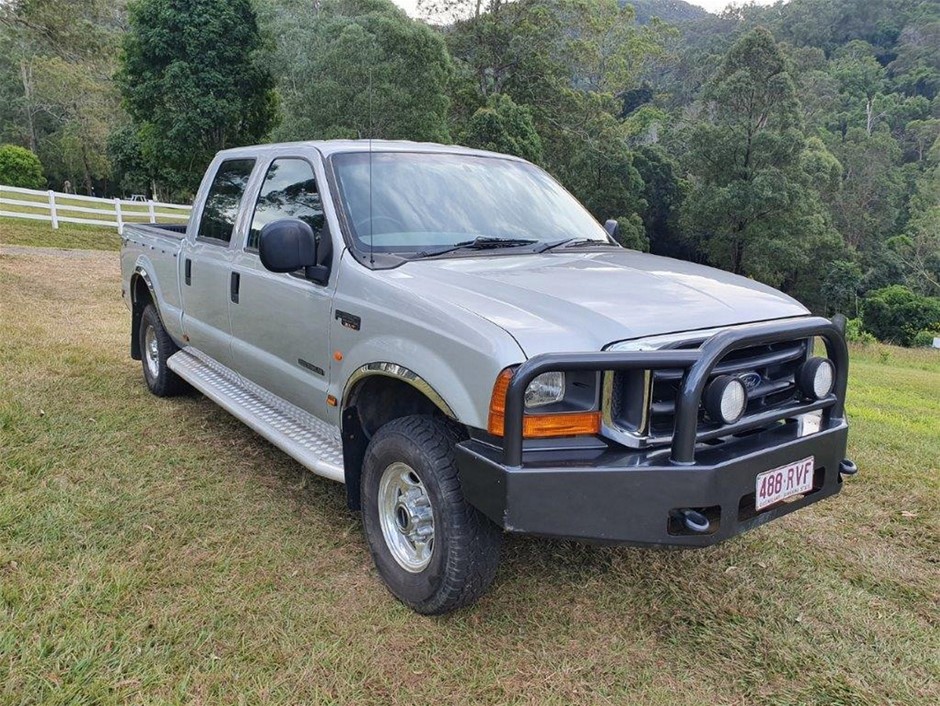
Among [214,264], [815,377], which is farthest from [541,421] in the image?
[214,264]

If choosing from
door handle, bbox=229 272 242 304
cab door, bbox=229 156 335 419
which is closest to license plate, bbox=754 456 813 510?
cab door, bbox=229 156 335 419

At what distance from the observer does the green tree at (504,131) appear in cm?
2831

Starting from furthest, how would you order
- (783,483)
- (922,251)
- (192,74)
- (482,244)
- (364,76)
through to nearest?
(922,251) < (192,74) < (364,76) < (482,244) < (783,483)

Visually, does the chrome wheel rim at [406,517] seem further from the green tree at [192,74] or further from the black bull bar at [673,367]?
the green tree at [192,74]

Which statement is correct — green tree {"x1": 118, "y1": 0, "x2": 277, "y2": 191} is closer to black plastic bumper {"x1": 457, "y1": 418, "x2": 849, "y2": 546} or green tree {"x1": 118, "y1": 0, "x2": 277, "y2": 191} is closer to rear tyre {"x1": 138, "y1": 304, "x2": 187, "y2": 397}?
rear tyre {"x1": 138, "y1": 304, "x2": 187, "y2": 397}

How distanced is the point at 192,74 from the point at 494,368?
25.5 metres

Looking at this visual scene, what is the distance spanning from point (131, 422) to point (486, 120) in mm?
25164

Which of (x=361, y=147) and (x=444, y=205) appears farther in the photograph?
(x=361, y=147)

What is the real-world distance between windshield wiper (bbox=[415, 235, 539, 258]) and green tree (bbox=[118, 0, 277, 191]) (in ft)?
77.8

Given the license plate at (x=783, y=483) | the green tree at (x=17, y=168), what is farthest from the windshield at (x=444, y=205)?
the green tree at (x=17, y=168)

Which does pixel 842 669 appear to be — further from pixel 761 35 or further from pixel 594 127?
pixel 761 35

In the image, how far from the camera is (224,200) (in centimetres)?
479

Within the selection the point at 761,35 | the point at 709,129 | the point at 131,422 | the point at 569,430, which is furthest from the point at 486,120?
the point at 569,430

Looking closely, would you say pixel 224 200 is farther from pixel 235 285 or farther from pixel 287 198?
pixel 287 198
